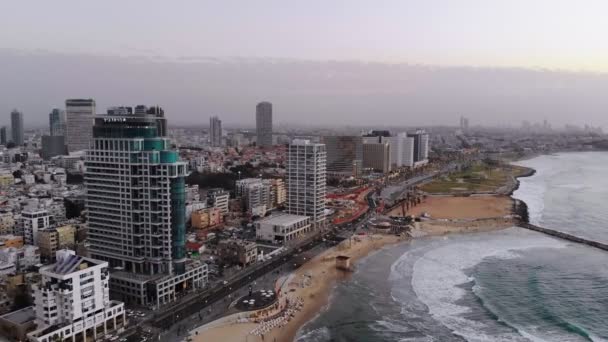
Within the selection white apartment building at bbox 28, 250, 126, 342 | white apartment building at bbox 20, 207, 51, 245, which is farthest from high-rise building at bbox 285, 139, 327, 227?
white apartment building at bbox 28, 250, 126, 342

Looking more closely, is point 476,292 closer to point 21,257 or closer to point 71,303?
point 71,303

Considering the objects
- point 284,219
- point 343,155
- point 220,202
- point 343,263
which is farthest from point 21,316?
point 343,155

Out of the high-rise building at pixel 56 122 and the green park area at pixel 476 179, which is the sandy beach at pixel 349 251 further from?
the high-rise building at pixel 56 122

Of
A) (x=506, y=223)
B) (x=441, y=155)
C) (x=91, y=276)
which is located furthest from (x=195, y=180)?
(x=441, y=155)

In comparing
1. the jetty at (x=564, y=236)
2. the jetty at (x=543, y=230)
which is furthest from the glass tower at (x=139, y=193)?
the jetty at (x=543, y=230)

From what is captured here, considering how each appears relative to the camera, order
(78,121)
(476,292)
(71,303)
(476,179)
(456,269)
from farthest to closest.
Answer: (78,121) < (476,179) < (456,269) < (476,292) < (71,303)
